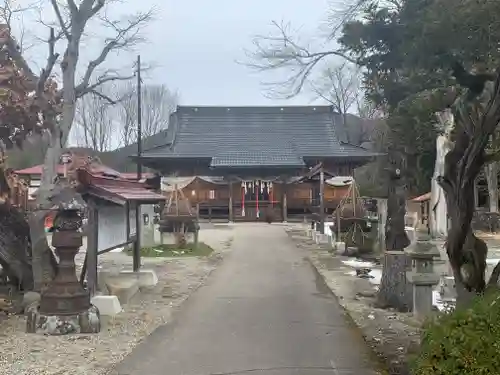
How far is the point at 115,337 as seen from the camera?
7645 mm

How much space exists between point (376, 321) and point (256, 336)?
6.54ft

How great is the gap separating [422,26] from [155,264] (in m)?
9.65

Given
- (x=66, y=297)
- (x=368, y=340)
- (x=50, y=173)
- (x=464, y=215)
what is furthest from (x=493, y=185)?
(x=66, y=297)

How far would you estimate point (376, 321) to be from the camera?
336 inches

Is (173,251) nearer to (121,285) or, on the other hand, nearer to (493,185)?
(121,285)

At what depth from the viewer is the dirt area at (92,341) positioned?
6.24m

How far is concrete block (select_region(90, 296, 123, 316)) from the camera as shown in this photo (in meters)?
9.16

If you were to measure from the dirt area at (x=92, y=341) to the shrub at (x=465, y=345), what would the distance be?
3388 mm

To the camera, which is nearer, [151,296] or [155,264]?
[151,296]

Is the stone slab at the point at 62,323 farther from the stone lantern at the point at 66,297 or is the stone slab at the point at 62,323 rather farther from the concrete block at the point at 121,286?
the concrete block at the point at 121,286

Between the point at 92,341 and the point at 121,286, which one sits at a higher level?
the point at 121,286

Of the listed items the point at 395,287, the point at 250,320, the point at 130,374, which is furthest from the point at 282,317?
the point at 130,374

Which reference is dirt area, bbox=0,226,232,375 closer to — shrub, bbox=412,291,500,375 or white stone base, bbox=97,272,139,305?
white stone base, bbox=97,272,139,305

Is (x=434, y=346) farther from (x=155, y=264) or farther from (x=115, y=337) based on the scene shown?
(x=155, y=264)
